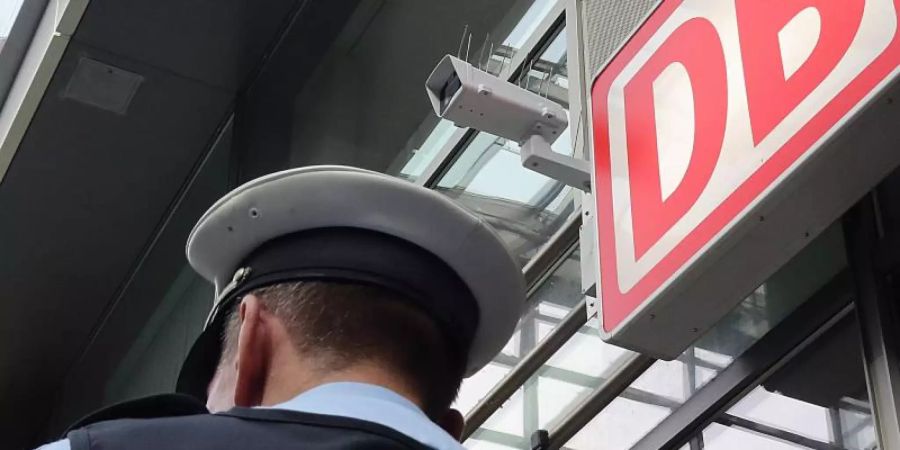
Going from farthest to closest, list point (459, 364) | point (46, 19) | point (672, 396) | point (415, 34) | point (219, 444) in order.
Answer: point (46, 19) → point (415, 34) → point (672, 396) → point (459, 364) → point (219, 444)

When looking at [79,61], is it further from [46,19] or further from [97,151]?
[97,151]

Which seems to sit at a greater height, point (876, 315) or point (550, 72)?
point (550, 72)

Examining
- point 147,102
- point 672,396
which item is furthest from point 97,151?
point 672,396

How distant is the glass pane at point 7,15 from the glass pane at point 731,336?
2822 mm

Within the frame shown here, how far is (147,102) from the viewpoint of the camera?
190 inches

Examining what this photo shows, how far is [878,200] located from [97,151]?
3.63 metres

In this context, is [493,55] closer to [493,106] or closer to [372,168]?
[372,168]

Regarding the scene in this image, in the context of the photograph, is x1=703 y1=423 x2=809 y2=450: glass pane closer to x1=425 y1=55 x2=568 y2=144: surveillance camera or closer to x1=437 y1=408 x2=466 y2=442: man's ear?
x1=425 y1=55 x2=568 y2=144: surveillance camera

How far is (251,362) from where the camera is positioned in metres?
1.03

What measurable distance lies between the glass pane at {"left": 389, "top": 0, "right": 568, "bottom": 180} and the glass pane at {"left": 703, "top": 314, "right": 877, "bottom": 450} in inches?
43.2

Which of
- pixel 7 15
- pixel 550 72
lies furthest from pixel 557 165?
pixel 7 15

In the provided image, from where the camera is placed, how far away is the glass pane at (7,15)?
4484 millimetres

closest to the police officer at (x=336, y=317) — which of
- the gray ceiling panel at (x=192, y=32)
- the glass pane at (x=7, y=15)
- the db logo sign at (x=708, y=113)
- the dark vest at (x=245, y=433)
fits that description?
the dark vest at (x=245, y=433)

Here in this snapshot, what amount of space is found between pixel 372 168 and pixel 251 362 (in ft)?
10.2
